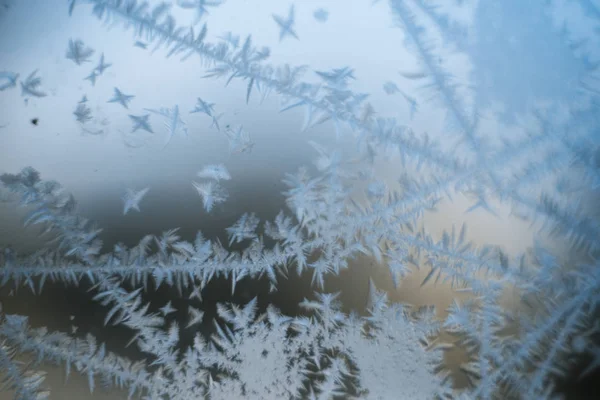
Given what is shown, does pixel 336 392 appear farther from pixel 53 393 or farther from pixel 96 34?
pixel 96 34

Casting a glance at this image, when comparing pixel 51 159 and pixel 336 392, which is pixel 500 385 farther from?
pixel 51 159

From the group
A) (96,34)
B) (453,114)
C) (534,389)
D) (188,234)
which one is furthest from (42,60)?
(534,389)

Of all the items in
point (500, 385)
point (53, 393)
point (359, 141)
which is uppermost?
point (359, 141)

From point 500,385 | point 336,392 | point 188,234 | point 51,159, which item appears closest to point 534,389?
point 500,385

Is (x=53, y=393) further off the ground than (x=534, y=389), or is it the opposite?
(x=534, y=389)

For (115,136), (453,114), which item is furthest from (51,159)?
(453,114)

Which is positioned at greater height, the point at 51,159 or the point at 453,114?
the point at 453,114

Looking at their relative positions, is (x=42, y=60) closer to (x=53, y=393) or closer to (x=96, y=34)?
(x=96, y=34)
